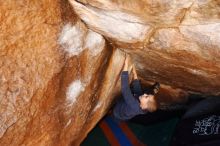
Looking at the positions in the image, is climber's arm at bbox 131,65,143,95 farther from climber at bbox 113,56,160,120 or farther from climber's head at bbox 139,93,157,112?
climber's head at bbox 139,93,157,112

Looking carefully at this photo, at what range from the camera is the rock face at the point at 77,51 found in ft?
7.96

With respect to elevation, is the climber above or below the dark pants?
above

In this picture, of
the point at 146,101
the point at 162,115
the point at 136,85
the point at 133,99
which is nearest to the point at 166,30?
the point at 146,101

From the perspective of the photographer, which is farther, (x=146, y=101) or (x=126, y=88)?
(x=126, y=88)

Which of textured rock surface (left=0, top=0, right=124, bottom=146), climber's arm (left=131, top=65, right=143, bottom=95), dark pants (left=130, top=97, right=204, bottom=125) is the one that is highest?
textured rock surface (left=0, top=0, right=124, bottom=146)

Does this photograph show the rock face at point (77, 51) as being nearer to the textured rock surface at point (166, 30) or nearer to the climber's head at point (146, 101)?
the textured rock surface at point (166, 30)

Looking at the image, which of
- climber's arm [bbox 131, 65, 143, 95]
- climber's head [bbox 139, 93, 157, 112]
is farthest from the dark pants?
climber's head [bbox 139, 93, 157, 112]

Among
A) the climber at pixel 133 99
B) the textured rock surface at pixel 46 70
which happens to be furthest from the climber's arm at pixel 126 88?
the textured rock surface at pixel 46 70

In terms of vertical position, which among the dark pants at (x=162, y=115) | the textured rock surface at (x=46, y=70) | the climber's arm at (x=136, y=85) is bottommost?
the dark pants at (x=162, y=115)

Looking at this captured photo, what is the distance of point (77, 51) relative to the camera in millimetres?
2951

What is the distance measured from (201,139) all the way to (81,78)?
A: 1670 millimetres

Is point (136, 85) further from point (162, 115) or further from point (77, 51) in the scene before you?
point (162, 115)

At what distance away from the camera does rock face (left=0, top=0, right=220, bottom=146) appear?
7.96 ft

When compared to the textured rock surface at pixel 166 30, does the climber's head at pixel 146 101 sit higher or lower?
lower
